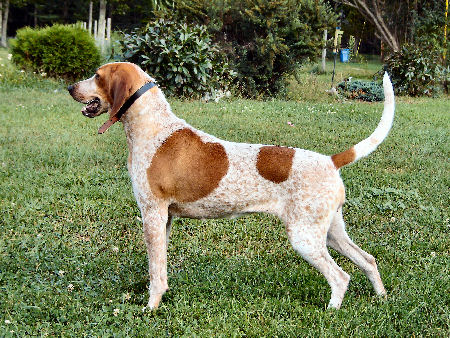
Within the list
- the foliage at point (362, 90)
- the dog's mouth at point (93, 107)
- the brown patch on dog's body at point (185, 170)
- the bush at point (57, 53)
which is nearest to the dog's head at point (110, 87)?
the dog's mouth at point (93, 107)

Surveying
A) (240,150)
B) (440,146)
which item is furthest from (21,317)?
(440,146)

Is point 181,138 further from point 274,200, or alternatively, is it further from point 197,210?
point 274,200

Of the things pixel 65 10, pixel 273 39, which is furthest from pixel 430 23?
pixel 65 10

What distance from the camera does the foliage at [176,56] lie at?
10.8m

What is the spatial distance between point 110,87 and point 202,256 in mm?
1635

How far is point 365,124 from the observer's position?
366 inches

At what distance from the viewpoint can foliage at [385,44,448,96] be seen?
13719mm

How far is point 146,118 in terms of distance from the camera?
3.45 meters

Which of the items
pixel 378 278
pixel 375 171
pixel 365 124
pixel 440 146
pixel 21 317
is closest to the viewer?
pixel 21 317

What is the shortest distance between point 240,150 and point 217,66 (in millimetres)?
8617

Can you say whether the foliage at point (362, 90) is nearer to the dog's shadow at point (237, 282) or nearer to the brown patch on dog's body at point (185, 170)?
the dog's shadow at point (237, 282)

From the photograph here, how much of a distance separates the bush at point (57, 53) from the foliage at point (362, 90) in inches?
269

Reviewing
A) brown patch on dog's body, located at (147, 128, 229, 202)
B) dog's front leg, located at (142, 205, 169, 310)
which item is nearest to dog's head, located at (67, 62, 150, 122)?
brown patch on dog's body, located at (147, 128, 229, 202)

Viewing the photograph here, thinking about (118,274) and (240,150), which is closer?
(240,150)
